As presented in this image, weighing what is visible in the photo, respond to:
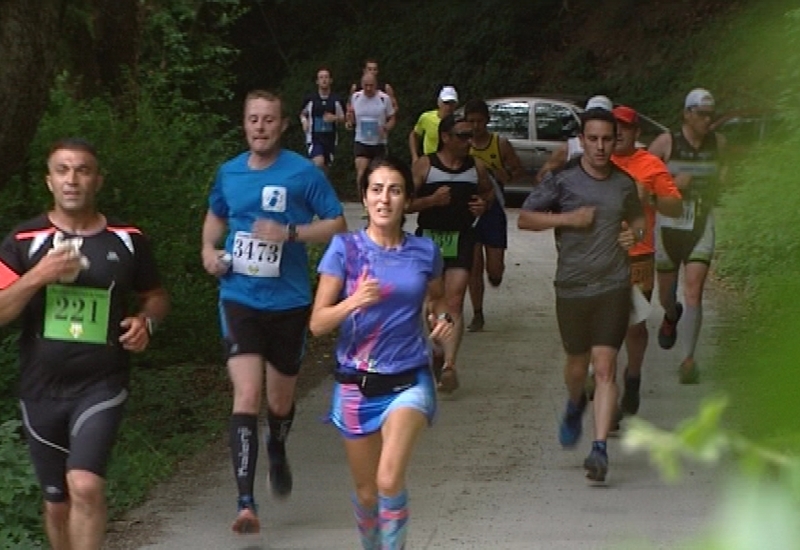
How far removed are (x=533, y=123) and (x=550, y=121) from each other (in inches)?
10.6

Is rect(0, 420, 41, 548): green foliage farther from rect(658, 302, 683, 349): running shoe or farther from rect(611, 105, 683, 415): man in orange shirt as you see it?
rect(658, 302, 683, 349): running shoe

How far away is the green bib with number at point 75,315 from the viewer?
19.0ft

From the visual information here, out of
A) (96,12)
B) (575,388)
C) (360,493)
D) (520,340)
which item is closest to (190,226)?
(96,12)

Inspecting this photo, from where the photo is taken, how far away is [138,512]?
25.1ft

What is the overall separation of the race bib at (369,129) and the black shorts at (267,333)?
1386 centimetres

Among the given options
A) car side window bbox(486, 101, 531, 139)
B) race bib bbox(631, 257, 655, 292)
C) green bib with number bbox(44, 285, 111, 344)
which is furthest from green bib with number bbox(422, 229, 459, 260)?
car side window bbox(486, 101, 531, 139)

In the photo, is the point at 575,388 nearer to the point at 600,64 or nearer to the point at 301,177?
the point at 301,177

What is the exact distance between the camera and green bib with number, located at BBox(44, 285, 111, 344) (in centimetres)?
578

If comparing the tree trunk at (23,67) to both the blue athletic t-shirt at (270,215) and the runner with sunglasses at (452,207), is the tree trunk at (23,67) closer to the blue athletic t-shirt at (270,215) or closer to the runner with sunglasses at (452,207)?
the blue athletic t-shirt at (270,215)

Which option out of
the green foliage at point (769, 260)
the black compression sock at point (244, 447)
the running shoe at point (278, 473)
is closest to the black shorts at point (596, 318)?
the running shoe at point (278, 473)

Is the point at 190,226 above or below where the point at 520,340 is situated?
above

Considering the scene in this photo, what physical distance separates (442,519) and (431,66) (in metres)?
27.3

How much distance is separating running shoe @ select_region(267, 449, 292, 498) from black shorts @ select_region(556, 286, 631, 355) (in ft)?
5.25

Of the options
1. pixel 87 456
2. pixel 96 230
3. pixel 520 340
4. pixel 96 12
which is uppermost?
pixel 96 12
